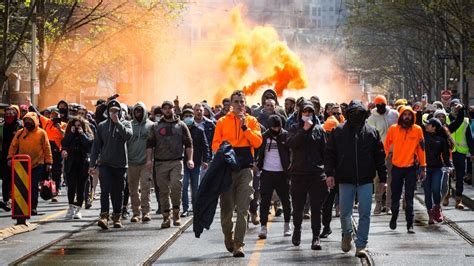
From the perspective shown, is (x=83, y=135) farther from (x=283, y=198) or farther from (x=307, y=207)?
(x=283, y=198)

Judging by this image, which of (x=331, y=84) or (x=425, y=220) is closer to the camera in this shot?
(x=425, y=220)

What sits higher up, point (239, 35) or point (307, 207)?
point (239, 35)

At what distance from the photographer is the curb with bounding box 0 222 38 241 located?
17.0 m

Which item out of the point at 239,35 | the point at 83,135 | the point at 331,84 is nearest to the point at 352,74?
the point at 331,84

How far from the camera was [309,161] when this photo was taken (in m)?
15.1

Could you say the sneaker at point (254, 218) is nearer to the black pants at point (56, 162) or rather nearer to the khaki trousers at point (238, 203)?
the khaki trousers at point (238, 203)

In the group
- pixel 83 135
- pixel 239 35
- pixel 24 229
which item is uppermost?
pixel 239 35

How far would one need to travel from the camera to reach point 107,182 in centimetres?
1839

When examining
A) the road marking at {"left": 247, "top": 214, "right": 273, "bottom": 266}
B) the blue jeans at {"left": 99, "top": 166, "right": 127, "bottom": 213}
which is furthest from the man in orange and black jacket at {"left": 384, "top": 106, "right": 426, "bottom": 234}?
the blue jeans at {"left": 99, "top": 166, "right": 127, "bottom": 213}

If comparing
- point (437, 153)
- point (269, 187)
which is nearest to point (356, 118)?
point (269, 187)

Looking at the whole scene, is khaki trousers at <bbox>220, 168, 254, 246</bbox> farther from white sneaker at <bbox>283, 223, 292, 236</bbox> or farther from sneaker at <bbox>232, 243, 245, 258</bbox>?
white sneaker at <bbox>283, 223, 292, 236</bbox>

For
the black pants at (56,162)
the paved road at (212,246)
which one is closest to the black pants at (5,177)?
the black pants at (56,162)

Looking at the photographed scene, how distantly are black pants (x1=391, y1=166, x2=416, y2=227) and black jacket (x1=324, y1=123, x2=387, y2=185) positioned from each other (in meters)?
3.17

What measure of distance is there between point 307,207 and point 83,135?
3834mm
